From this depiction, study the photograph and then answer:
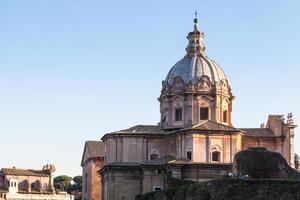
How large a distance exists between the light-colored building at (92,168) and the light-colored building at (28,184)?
46.3ft

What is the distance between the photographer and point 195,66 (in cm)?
7825

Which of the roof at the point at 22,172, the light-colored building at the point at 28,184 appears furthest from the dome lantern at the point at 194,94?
the roof at the point at 22,172

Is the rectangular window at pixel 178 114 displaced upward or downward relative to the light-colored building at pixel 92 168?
upward

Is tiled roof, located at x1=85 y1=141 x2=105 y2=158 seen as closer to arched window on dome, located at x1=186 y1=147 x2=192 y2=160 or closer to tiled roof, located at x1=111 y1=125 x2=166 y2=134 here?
tiled roof, located at x1=111 y1=125 x2=166 y2=134

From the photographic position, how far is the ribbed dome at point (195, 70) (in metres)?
77.8

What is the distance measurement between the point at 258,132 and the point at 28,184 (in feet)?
182

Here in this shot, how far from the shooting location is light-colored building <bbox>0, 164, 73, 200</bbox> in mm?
117375

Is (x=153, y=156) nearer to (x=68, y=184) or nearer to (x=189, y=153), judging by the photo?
(x=189, y=153)

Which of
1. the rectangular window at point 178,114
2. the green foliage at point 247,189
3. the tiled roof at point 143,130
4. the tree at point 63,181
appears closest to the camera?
the green foliage at point 247,189

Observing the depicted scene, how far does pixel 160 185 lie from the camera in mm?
72438

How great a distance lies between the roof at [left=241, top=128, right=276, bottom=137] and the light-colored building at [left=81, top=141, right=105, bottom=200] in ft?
83.6

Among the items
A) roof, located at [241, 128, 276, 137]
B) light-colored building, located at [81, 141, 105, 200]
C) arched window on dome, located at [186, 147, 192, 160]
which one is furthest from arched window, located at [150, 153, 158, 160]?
light-colored building, located at [81, 141, 105, 200]

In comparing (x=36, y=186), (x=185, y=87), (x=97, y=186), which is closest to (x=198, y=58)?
(x=185, y=87)

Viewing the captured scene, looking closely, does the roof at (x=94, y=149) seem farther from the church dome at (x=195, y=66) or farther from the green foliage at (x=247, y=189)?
the green foliage at (x=247, y=189)
